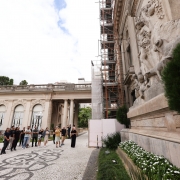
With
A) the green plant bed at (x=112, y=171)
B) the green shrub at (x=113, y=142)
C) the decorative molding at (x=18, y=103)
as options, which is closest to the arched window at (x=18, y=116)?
the decorative molding at (x=18, y=103)

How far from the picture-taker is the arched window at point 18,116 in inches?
836

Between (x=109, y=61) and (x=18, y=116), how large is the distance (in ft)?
58.5

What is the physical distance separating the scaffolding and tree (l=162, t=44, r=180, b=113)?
40.9 feet

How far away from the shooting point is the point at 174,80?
162cm

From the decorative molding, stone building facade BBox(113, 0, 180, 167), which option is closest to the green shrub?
stone building facade BBox(113, 0, 180, 167)

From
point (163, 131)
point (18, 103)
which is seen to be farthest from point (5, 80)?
point (163, 131)

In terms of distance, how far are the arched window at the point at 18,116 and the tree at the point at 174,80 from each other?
940 inches

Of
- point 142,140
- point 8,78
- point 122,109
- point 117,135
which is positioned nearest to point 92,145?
point 117,135

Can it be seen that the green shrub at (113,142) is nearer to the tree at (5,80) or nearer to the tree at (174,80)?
the tree at (174,80)

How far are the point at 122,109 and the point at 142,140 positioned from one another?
5246mm

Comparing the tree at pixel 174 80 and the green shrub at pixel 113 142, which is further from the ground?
the tree at pixel 174 80

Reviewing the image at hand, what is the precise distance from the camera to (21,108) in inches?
863

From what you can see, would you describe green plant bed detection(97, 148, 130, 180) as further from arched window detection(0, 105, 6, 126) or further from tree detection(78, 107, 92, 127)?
tree detection(78, 107, 92, 127)

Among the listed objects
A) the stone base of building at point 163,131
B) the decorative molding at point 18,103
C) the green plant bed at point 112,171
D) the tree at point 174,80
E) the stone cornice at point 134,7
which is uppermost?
the stone cornice at point 134,7
